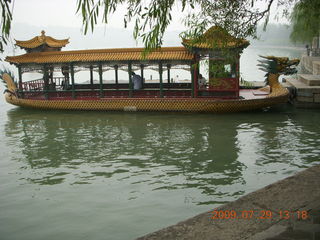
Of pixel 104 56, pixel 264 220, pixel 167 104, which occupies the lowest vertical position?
pixel 264 220

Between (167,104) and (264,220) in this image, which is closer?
(264,220)

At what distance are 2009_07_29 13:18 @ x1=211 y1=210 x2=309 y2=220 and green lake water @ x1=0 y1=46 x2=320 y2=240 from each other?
6.77 ft

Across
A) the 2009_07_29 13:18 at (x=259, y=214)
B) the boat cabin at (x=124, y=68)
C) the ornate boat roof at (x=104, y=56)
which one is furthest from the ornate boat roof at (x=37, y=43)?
the 2009_07_29 13:18 at (x=259, y=214)

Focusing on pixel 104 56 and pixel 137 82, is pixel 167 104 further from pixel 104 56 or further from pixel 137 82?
pixel 104 56

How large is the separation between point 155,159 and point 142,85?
890 centimetres

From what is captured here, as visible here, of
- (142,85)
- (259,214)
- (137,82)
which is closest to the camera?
(259,214)

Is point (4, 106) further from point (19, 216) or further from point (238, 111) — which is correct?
point (19, 216)

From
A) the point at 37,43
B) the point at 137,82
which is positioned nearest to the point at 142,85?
the point at 137,82

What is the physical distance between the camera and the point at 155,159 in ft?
31.2

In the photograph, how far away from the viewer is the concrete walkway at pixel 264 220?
337 centimetres

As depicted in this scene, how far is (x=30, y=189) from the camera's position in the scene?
7.70 metres

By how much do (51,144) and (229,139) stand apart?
5691 mm

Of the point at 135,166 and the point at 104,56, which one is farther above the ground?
the point at 104,56

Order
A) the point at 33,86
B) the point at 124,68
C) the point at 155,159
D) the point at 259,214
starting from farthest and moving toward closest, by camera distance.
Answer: the point at 33,86, the point at 124,68, the point at 155,159, the point at 259,214
